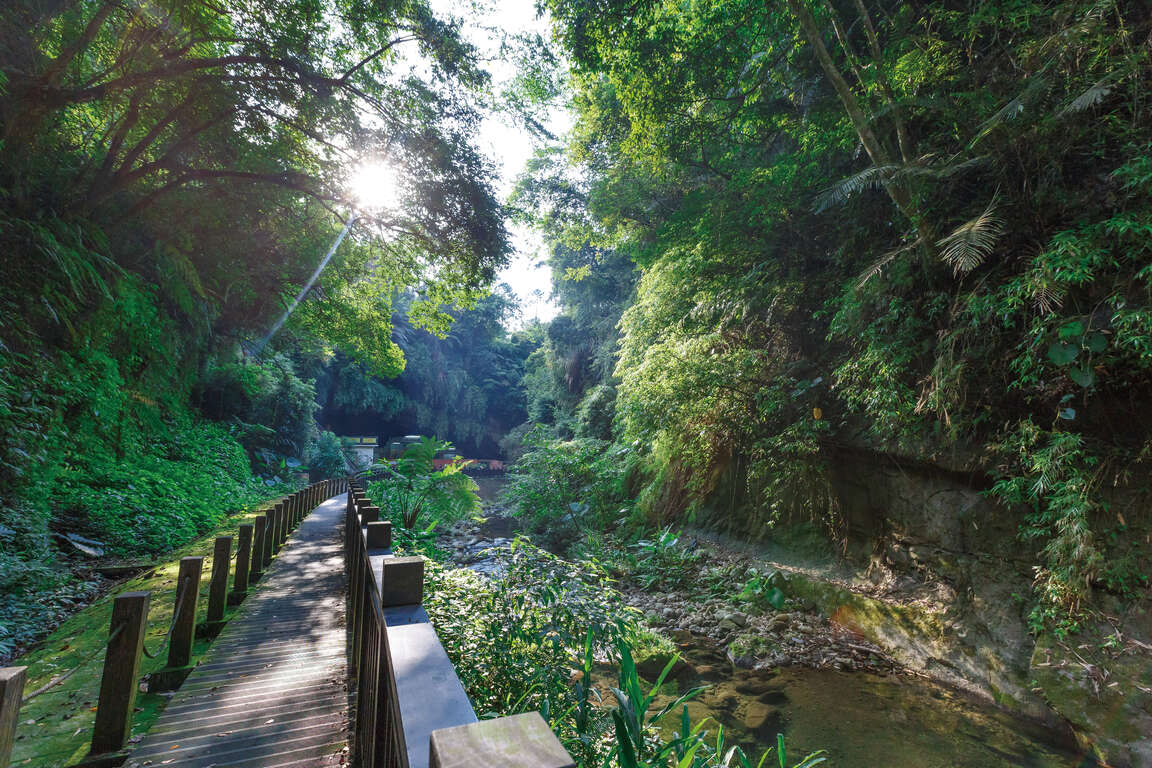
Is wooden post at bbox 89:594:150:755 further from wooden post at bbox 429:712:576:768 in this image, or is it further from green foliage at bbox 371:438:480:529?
green foliage at bbox 371:438:480:529

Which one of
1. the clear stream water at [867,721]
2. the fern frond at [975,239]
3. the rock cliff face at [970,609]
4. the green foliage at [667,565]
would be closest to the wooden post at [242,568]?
the clear stream water at [867,721]

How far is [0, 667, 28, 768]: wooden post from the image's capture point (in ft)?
4.26

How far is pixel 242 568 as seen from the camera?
4973 mm

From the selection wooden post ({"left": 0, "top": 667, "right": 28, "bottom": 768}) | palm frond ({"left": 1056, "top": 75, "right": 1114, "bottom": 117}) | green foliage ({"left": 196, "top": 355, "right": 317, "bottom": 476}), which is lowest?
wooden post ({"left": 0, "top": 667, "right": 28, "bottom": 768})

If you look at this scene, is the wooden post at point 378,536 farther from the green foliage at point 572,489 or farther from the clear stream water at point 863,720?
the green foliage at point 572,489

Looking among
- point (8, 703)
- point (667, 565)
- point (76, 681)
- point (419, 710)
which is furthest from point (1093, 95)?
point (76, 681)

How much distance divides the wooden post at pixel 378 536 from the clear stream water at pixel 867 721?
3.13 m

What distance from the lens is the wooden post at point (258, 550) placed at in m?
5.64

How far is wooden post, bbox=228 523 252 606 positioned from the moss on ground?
0.84ft

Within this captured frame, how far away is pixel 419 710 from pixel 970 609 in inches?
250

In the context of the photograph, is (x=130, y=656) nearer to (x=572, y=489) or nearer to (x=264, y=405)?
(x=572, y=489)

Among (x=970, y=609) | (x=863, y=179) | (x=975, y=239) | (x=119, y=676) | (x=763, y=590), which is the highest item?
(x=863, y=179)

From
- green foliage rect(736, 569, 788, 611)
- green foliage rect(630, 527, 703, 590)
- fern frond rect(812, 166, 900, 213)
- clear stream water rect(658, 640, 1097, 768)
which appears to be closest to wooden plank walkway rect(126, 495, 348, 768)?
clear stream water rect(658, 640, 1097, 768)

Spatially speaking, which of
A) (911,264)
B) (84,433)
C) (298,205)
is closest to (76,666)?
(84,433)
